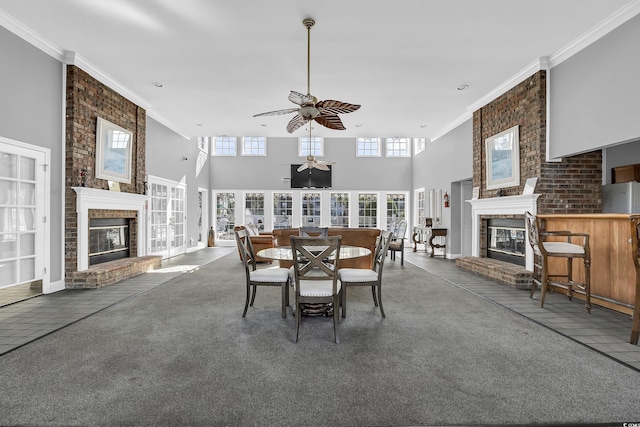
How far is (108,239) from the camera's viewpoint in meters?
5.34

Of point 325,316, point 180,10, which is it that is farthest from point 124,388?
point 180,10

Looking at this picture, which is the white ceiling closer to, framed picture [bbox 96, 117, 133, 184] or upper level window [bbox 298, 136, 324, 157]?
framed picture [bbox 96, 117, 133, 184]

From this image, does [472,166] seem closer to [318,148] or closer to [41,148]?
[318,148]

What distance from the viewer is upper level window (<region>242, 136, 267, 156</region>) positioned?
10.9 meters

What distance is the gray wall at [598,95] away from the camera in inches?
133

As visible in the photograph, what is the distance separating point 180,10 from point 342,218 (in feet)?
27.4

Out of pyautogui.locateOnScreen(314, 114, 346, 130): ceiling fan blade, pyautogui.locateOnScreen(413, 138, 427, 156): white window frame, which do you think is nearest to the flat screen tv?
pyautogui.locateOnScreen(413, 138, 427, 156): white window frame

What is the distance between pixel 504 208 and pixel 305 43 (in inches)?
154

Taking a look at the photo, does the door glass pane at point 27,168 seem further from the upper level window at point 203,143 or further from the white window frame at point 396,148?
the white window frame at point 396,148

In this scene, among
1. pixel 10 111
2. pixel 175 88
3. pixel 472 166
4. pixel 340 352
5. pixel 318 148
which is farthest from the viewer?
pixel 318 148

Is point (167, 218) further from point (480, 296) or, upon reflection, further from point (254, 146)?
point (480, 296)

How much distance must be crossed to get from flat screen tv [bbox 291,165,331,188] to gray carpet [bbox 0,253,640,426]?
7618 mm

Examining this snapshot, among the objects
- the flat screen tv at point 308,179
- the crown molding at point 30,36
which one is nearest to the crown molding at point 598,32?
the crown molding at point 30,36

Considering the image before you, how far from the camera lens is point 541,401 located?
1819 mm
